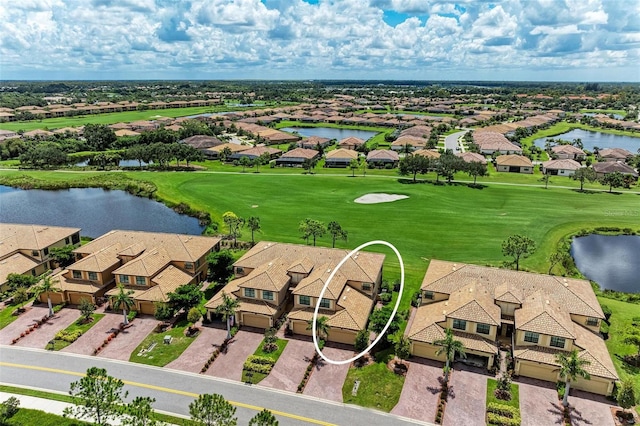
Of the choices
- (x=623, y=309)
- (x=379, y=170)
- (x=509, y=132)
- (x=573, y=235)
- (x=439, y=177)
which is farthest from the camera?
(x=509, y=132)

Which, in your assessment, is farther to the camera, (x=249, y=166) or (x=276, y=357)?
(x=249, y=166)

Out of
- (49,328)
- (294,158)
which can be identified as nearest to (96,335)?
(49,328)

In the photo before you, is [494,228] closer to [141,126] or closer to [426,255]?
[426,255]

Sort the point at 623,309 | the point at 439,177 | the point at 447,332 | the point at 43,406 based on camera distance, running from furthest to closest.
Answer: the point at 439,177 < the point at 623,309 < the point at 447,332 < the point at 43,406

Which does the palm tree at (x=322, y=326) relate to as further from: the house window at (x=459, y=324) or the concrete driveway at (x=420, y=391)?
the house window at (x=459, y=324)

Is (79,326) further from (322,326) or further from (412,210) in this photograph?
(412,210)

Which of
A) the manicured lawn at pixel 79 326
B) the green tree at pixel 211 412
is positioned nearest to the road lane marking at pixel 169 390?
the manicured lawn at pixel 79 326

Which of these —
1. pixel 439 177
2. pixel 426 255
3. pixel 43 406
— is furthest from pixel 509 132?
pixel 43 406

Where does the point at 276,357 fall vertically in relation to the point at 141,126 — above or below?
below
